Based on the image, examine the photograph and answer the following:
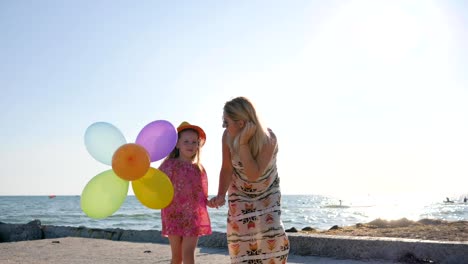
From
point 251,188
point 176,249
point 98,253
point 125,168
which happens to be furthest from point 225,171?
point 98,253

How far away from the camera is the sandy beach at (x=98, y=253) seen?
553 cm

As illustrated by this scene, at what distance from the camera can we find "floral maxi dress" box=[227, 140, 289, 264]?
118 inches

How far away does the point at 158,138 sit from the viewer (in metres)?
3.83

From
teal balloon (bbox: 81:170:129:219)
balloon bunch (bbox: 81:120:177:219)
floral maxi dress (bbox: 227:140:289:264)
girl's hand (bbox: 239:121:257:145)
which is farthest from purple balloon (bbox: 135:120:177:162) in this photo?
girl's hand (bbox: 239:121:257:145)

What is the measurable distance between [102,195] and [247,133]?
1.41 m

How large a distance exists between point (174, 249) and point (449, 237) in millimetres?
5414

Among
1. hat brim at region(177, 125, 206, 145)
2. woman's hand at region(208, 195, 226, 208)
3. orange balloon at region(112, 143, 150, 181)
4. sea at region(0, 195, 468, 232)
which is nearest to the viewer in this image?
woman's hand at region(208, 195, 226, 208)

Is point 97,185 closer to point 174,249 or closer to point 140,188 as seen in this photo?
point 140,188

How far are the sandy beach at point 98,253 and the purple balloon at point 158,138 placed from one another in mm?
1999

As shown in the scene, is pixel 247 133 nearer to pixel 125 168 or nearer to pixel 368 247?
pixel 125 168

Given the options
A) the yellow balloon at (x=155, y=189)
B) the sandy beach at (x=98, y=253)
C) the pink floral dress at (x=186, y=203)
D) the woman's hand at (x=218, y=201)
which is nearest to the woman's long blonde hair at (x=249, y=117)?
the woman's hand at (x=218, y=201)

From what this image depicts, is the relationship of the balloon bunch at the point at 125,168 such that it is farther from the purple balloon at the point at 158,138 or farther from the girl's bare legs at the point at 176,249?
the girl's bare legs at the point at 176,249

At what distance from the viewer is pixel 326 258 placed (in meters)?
5.53

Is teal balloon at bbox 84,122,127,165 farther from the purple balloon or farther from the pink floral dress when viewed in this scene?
the pink floral dress
